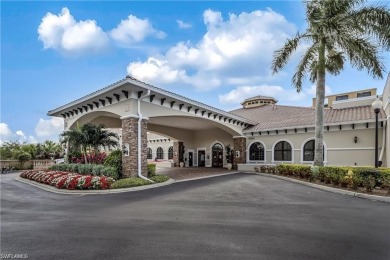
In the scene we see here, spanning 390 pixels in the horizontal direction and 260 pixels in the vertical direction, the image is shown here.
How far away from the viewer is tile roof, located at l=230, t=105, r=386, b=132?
1842 cm

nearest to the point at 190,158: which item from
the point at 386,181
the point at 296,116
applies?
the point at 296,116

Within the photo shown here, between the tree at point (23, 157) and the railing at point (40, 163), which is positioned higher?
the tree at point (23, 157)

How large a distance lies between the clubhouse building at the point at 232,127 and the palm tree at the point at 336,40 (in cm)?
359

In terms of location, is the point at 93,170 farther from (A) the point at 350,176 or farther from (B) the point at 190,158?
(B) the point at 190,158

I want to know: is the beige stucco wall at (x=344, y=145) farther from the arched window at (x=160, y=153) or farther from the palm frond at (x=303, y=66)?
the arched window at (x=160, y=153)

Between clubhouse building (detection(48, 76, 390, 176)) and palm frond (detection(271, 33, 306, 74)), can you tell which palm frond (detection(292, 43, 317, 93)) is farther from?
clubhouse building (detection(48, 76, 390, 176))

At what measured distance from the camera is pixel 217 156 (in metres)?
28.2

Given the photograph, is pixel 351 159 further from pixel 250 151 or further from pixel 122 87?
pixel 122 87

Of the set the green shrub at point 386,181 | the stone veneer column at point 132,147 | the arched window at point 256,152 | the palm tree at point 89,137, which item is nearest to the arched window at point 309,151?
the arched window at point 256,152

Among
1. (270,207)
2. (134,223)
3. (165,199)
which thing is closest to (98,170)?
(165,199)

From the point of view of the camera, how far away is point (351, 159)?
18.1 m

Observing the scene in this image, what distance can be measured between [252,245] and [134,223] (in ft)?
10.7

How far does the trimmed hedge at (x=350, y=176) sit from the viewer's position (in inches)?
424

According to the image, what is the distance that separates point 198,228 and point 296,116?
19.5 m
